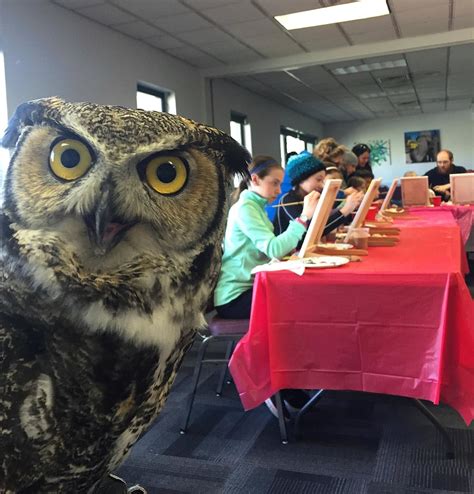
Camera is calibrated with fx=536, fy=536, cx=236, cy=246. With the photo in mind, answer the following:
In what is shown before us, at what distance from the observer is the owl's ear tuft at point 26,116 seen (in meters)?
0.38

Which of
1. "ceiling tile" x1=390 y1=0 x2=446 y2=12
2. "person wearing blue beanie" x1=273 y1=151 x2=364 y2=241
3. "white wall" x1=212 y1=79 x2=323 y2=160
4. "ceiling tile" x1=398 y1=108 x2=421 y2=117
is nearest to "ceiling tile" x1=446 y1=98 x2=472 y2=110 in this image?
"ceiling tile" x1=398 y1=108 x2=421 y2=117

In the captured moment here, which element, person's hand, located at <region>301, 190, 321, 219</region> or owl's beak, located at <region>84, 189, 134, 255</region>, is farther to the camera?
person's hand, located at <region>301, 190, 321, 219</region>

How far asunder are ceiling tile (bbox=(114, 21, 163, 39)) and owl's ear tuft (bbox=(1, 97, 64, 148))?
174 inches

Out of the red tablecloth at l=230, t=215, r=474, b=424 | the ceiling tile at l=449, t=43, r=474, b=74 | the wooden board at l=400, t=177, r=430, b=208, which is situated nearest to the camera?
the red tablecloth at l=230, t=215, r=474, b=424

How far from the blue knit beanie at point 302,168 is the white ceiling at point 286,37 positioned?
198 cm

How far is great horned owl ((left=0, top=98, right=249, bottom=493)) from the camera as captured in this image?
365mm

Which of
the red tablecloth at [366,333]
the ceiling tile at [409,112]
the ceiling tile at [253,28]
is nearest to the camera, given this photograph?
the red tablecloth at [366,333]

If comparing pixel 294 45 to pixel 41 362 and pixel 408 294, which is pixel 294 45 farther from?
pixel 41 362

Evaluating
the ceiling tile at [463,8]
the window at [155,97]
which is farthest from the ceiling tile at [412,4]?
the window at [155,97]

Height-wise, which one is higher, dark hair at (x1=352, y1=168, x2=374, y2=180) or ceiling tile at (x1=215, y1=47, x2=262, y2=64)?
ceiling tile at (x1=215, y1=47, x2=262, y2=64)

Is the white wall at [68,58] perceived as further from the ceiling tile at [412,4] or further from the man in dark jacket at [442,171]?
the man in dark jacket at [442,171]

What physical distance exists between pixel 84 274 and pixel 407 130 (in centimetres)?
1257

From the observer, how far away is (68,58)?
4.03 m

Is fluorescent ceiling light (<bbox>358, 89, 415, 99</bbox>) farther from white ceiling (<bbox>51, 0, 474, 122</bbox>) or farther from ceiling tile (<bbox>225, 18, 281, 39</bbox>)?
ceiling tile (<bbox>225, 18, 281, 39</bbox>)
